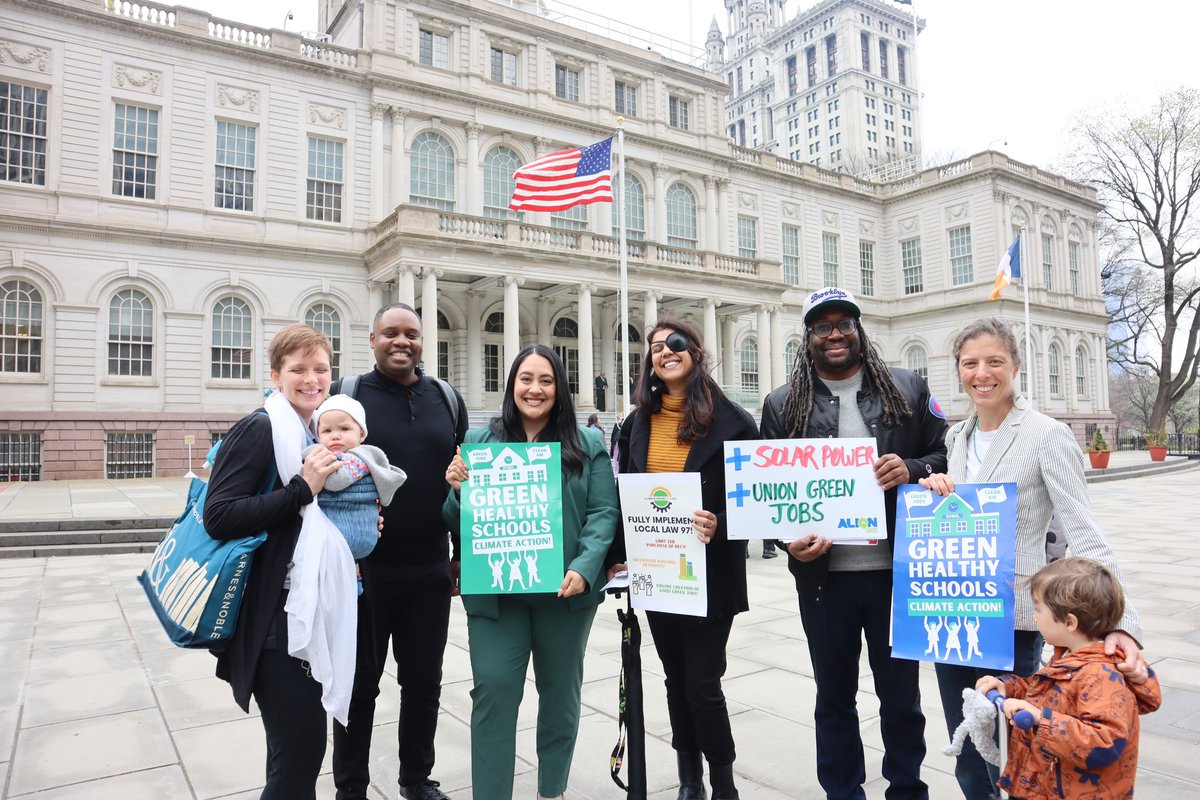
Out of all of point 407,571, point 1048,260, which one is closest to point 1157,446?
point 1048,260

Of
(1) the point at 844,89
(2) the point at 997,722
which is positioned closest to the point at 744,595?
(2) the point at 997,722

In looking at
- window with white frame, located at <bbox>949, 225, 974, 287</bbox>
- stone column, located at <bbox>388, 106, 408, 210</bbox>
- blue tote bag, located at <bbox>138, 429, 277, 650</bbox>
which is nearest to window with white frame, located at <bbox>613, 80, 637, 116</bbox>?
stone column, located at <bbox>388, 106, 408, 210</bbox>

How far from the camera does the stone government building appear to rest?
68.0 ft

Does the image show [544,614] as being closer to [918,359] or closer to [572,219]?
[572,219]

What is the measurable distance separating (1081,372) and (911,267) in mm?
12542

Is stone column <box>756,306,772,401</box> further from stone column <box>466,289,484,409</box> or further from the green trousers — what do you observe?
the green trousers

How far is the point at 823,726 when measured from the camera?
315 cm

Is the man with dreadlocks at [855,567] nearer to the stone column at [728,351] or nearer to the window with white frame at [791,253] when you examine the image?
the stone column at [728,351]

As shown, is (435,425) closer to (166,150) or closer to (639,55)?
(166,150)

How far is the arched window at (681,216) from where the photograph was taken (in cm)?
3192

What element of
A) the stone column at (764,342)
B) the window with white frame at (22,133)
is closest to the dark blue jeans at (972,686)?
the window with white frame at (22,133)

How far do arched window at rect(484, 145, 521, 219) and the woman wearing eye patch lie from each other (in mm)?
25062

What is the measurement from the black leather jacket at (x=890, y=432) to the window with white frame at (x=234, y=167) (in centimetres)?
2445

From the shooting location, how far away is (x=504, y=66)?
93.3 ft
